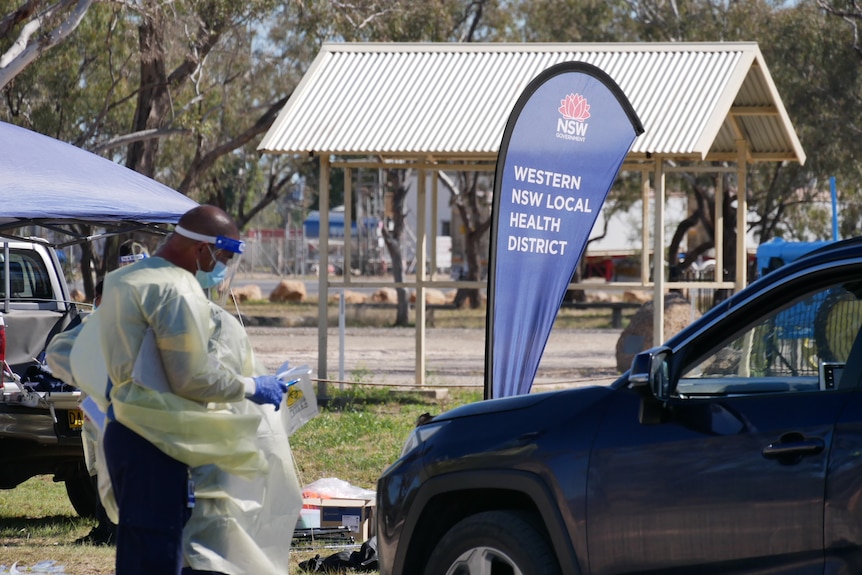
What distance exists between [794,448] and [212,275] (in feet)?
7.67

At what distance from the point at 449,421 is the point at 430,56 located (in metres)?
10.8

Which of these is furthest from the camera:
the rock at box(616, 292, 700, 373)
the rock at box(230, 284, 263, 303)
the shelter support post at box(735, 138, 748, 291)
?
the rock at box(230, 284, 263, 303)

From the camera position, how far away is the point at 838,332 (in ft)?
14.6

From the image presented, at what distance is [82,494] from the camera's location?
9078 mm

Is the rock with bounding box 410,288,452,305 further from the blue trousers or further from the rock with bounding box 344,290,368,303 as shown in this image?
the blue trousers

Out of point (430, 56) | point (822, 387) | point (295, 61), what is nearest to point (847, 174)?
point (295, 61)

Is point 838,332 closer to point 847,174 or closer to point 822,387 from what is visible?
point 822,387

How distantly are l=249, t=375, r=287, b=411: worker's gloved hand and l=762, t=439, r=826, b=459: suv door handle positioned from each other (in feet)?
6.32

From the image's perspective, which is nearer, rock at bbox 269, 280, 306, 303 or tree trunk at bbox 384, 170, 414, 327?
tree trunk at bbox 384, 170, 414, 327

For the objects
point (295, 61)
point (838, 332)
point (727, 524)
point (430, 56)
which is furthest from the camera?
point (295, 61)

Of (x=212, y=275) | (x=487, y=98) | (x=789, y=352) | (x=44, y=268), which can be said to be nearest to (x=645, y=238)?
(x=487, y=98)

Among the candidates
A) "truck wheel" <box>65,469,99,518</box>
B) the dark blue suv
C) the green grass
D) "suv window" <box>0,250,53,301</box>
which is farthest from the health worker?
"suv window" <box>0,250,53,301</box>

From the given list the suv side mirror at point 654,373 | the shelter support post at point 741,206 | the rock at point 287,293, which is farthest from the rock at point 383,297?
the suv side mirror at point 654,373

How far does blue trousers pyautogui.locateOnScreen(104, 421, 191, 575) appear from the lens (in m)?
4.64
